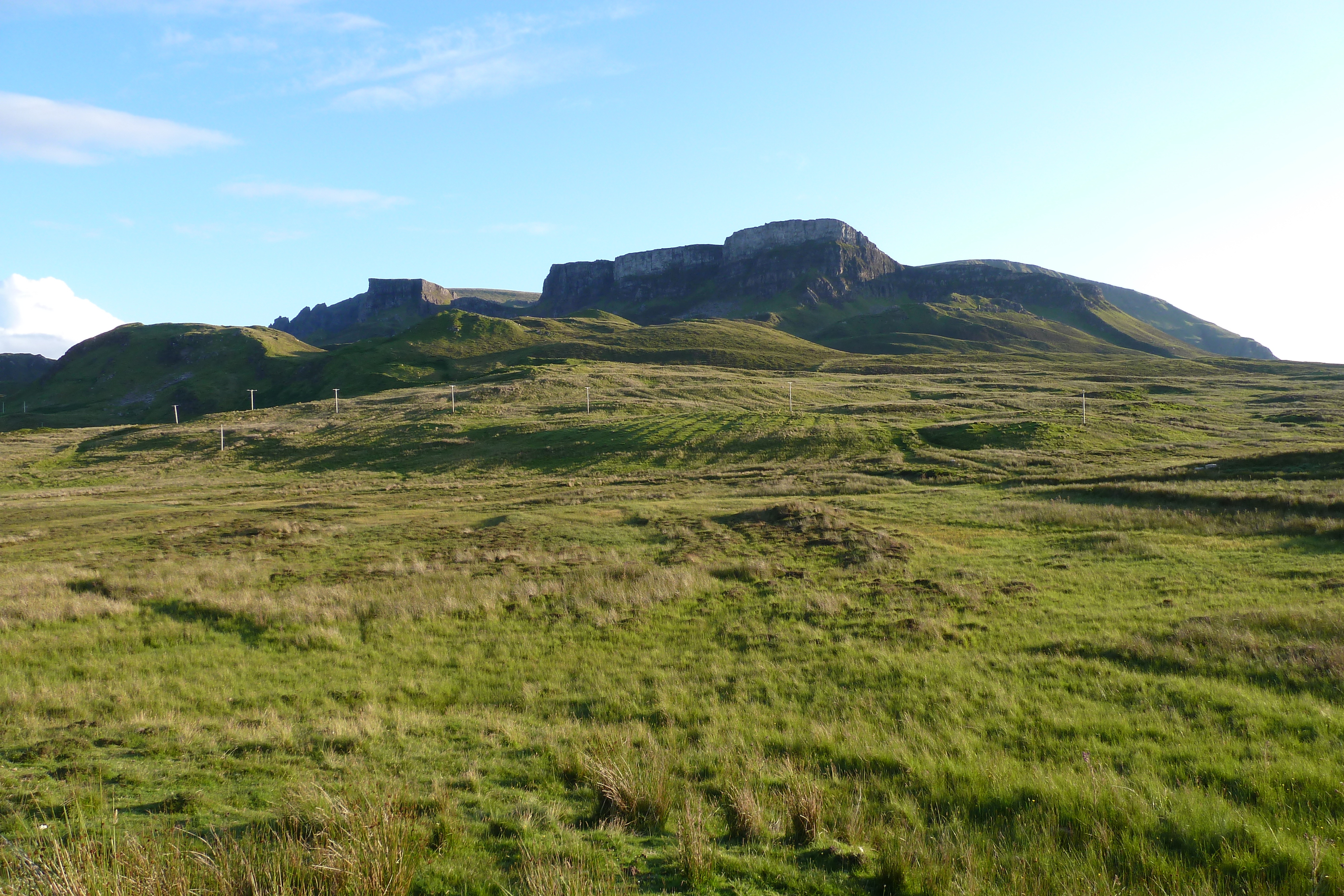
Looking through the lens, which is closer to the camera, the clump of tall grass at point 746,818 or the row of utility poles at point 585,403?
the clump of tall grass at point 746,818

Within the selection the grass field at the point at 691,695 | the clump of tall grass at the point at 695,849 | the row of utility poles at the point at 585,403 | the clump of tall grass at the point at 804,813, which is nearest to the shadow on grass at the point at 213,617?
the grass field at the point at 691,695

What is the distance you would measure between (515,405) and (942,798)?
3769 inches

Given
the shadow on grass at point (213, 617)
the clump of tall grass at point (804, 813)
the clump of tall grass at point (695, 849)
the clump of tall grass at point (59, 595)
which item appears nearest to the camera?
the clump of tall grass at point (695, 849)

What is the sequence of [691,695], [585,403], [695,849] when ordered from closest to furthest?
[695,849] < [691,695] < [585,403]

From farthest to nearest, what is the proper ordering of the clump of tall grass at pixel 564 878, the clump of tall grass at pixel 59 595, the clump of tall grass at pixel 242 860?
the clump of tall grass at pixel 59 595, the clump of tall grass at pixel 564 878, the clump of tall grass at pixel 242 860

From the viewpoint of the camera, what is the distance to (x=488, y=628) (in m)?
17.6

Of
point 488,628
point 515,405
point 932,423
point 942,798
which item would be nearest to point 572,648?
point 488,628

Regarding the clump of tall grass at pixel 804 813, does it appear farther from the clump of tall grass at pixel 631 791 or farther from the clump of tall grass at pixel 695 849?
the clump of tall grass at pixel 631 791

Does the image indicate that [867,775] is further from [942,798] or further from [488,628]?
[488,628]

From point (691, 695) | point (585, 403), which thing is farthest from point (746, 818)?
point (585, 403)

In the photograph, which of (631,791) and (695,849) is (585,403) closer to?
(631,791)

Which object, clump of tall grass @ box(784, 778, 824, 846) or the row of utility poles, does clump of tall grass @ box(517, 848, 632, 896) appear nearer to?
clump of tall grass @ box(784, 778, 824, 846)

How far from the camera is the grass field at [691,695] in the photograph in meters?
6.23

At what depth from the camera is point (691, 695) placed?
1241cm
